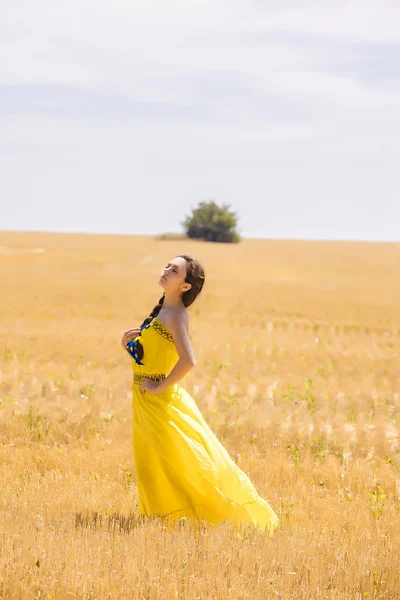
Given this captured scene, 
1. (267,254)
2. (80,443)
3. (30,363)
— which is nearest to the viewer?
(80,443)

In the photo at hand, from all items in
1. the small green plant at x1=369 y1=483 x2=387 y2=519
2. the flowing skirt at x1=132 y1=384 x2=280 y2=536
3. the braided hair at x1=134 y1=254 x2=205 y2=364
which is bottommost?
the small green plant at x1=369 y1=483 x2=387 y2=519

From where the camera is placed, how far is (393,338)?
21.8 meters

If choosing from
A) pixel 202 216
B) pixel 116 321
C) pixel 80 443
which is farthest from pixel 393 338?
pixel 202 216

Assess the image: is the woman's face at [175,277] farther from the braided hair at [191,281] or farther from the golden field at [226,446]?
the golden field at [226,446]

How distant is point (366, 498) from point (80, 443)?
3517 mm

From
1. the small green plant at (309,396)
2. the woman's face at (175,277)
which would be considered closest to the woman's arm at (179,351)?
the woman's face at (175,277)

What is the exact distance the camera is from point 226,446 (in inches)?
367

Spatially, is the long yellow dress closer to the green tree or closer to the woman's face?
the woman's face

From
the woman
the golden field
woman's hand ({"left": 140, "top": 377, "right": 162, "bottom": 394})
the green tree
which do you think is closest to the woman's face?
the woman

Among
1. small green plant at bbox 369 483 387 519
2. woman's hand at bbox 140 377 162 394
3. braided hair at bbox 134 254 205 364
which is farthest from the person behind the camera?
small green plant at bbox 369 483 387 519

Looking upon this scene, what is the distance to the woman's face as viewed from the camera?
19.2 feet

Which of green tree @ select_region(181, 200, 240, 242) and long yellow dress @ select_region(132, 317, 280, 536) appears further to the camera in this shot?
green tree @ select_region(181, 200, 240, 242)

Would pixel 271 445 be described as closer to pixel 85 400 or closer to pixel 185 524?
pixel 85 400

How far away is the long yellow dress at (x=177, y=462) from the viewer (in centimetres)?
568
